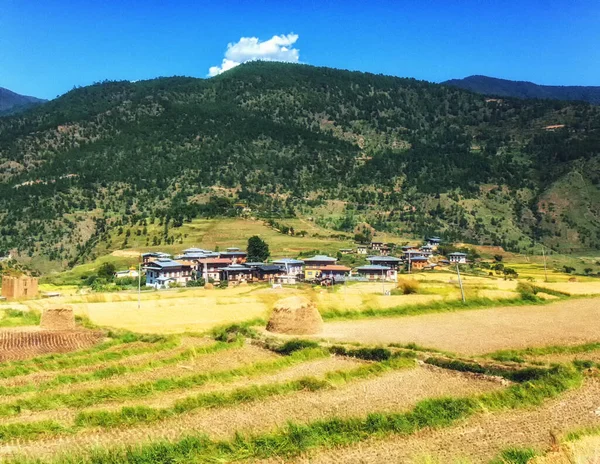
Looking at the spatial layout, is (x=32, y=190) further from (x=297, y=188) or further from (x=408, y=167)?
(x=408, y=167)

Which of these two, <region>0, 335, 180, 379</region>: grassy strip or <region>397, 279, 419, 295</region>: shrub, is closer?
<region>0, 335, 180, 379</region>: grassy strip

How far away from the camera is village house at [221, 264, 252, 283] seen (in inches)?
3095

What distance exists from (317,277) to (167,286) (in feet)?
63.8

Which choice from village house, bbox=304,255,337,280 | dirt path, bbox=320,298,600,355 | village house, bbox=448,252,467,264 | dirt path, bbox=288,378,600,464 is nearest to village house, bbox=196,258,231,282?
village house, bbox=304,255,337,280

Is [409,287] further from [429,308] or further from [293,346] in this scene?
[293,346]

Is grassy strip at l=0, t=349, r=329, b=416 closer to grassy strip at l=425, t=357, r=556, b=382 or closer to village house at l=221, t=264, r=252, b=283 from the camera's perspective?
grassy strip at l=425, t=357, r=556, b=382

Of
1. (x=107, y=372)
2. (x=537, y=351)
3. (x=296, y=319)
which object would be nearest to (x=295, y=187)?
(x=296, y=319)

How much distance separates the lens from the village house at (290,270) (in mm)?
75125

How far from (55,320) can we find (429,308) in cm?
2213

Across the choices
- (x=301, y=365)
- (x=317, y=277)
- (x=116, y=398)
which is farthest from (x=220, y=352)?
(x=317, y=277)

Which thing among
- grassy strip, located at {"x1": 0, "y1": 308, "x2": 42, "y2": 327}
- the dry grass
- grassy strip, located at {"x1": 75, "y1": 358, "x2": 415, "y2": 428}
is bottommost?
grassy strip, located at {"x1": 0, "y1": 308, "x2": 42, "y2": 327}

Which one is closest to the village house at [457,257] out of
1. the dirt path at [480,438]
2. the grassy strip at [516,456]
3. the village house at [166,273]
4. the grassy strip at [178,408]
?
the village house at [166,273]

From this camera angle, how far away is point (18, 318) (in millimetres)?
32656

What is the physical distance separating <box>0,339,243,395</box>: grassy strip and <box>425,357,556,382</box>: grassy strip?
29.1ft
